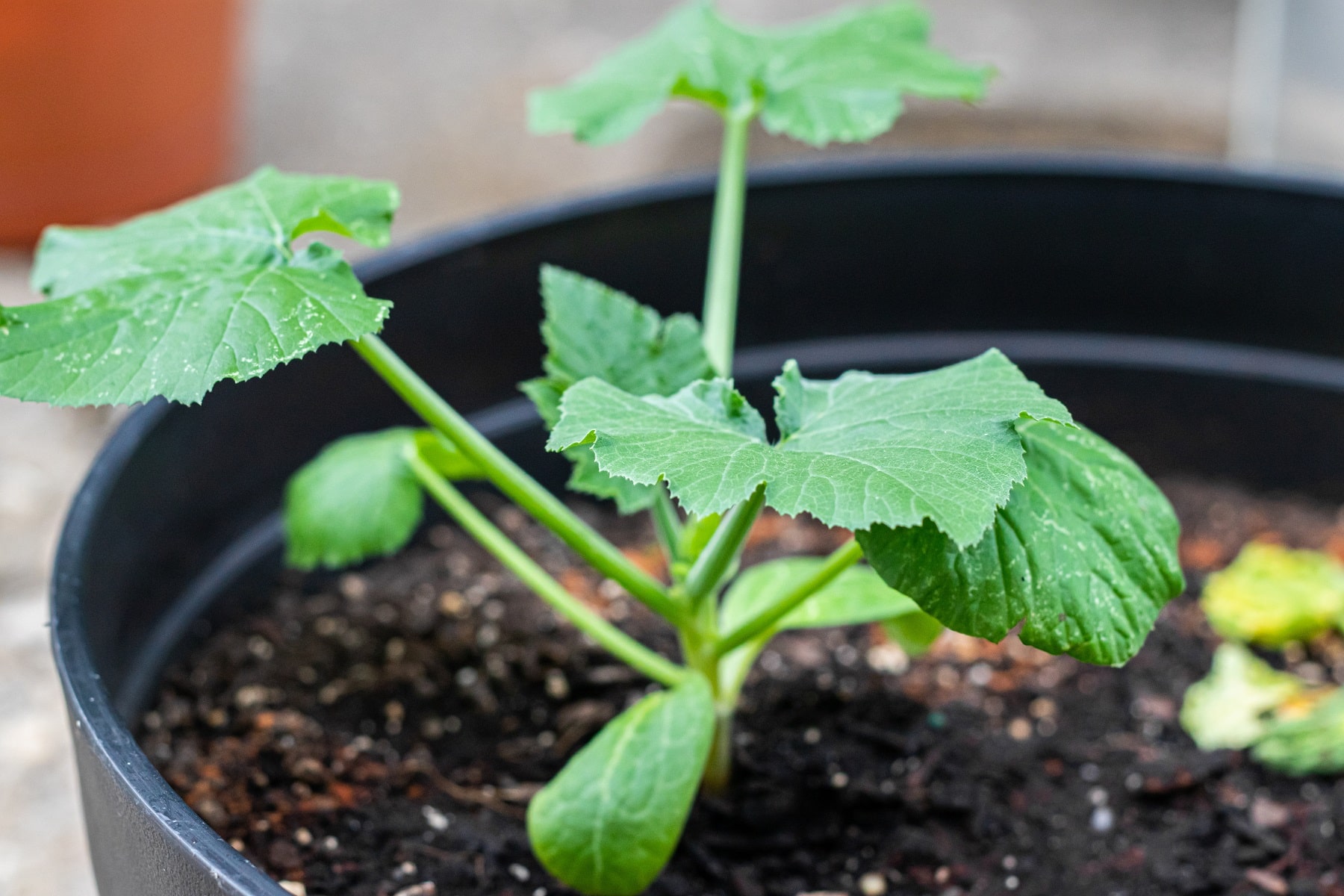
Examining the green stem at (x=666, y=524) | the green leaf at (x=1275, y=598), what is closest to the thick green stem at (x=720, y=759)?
the green stem at (x=666, y=524)

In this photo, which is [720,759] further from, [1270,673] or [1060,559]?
[1270,673]

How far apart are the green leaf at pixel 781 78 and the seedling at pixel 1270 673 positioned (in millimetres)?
536

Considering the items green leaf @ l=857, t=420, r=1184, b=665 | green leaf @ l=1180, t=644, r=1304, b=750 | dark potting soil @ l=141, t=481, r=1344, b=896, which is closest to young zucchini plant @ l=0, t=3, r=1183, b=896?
green leaf @ l=857, t=420, r=1184, b=665

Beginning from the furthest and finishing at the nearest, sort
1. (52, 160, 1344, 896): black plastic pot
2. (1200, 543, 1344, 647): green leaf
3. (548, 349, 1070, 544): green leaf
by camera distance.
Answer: (1200, 543, 1344, 647): green leaf → (52, 160, 1344, 896): black plastic pot → (548, 349, 1070, 544): green leaf

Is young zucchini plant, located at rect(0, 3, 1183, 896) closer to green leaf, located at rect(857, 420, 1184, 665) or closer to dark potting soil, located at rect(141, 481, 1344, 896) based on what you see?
green leaf, located at rect(857, 420, 1184, 665)

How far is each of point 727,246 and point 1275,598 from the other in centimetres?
62

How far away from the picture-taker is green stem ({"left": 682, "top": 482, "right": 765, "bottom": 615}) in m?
0.77

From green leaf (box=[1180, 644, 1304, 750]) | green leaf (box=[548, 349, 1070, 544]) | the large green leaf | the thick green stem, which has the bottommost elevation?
green leaf (box=[1180, 644, 1304, 750])

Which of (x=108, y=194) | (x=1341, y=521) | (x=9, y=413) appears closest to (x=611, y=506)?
(x=1341, y=521)

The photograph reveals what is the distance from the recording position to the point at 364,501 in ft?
3.39

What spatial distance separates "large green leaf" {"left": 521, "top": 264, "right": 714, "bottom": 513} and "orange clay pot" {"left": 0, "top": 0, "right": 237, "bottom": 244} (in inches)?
50.2

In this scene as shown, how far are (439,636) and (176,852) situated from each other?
0.58 m

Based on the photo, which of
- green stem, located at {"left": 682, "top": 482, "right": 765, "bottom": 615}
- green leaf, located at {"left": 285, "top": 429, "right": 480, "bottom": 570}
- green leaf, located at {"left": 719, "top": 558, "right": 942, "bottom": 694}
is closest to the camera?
green stem, located at {"left": 682, "top": 482, "right": 765, "bottom": 615}

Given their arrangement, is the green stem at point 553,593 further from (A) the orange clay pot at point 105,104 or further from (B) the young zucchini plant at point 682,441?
(A) the orange clay pot at point 105,104
